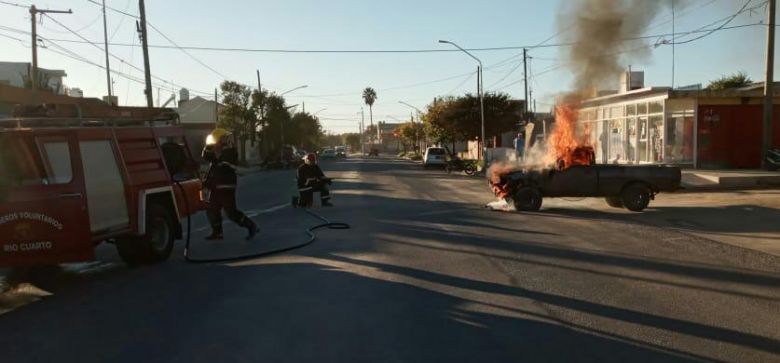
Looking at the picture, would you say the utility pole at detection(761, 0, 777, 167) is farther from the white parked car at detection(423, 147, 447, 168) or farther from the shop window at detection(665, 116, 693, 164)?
the white parked car at detection(423, 147, 447, 168)

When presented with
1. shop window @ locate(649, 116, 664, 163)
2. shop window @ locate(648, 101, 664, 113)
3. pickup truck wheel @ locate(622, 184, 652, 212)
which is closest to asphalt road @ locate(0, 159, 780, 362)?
pickup truck wheel @ locate(622, 184, 652, 212)

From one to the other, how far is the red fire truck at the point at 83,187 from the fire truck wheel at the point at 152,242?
1 centimetres

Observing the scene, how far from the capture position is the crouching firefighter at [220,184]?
36.3 ft

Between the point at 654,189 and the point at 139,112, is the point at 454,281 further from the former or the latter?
the point at 654,189

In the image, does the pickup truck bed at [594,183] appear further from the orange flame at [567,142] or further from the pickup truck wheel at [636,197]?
the orange flame at [567,142]

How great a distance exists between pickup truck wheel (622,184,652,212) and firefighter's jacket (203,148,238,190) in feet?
30.1

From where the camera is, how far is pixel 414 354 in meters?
5.08

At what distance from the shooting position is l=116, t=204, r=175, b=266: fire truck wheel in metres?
8.99

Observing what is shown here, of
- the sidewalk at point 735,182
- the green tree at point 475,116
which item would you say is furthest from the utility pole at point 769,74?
the green tree at point 475,116

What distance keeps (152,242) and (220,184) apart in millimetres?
2068

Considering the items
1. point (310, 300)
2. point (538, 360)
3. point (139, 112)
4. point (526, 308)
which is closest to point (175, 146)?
point (139, 112)

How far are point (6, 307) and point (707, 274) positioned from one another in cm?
783

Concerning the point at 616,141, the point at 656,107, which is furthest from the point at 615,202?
the point at 616,141

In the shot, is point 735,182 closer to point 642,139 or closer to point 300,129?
point 642,139
